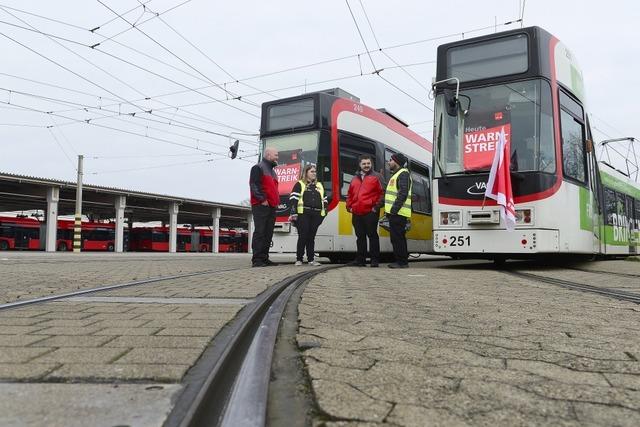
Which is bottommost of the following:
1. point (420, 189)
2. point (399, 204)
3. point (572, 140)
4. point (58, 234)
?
point (58, 234)

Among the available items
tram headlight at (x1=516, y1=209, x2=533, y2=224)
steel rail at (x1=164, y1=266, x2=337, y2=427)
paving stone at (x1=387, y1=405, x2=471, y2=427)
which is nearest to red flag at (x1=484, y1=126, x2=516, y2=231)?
tram headlight at (x1=516, y1=209, x2=533, y2=224)

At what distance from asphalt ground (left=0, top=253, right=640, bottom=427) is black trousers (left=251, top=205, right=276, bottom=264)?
13.7 ft

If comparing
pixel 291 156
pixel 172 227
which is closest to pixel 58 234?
pixel 172 227

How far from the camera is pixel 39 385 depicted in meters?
1.66

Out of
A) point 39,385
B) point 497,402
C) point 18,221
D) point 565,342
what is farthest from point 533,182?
point 18,221

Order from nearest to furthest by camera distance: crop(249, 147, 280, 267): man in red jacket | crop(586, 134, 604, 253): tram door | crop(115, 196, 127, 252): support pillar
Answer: crop(249, 147, 280, 267): man in red jacket
crop(586, 134, 604, 253): tram door
crop(115, 196, 127, 252): support pillar

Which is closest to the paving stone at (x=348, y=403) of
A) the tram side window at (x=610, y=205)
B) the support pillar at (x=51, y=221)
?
the tram side window at (x=610, y=205)

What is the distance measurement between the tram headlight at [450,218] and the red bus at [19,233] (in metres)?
31.3

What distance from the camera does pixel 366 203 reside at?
8367 millimetres

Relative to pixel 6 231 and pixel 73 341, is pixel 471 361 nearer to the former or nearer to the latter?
pixel 73 341

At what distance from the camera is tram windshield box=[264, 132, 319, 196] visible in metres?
10.0

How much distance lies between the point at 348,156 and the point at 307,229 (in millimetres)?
2170

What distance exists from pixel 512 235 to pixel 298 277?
11.8 feet

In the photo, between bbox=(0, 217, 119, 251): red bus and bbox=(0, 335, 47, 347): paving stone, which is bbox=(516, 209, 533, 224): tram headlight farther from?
bbox=(0, 217, 119, 251): red bus
